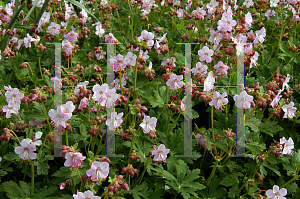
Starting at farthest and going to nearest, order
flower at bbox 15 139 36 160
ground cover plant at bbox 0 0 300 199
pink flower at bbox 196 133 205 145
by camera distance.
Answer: pink flower at bbox 196 133 205 145 < ground cover plant at bbox 0 0 300 199 < flower at bbox 15 139 36 160

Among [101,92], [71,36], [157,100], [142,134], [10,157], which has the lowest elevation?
[10,157]

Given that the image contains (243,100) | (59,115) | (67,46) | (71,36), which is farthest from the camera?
(71,36)

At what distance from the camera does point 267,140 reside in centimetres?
353

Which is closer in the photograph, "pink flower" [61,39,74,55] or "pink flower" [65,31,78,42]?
"pink flower" [61,39,74,55]

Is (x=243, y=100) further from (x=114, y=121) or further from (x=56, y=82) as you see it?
(x=56, y=82)

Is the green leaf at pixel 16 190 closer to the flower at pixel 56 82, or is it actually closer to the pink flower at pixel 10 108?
the pink flower at pixel 10 108

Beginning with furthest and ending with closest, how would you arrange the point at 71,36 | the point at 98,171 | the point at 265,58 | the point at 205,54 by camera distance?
the point at 265,58, the point at 71,36, the point at 205,54, the point at 98,171

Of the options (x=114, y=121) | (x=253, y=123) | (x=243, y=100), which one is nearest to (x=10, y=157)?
(x=114, y=121)

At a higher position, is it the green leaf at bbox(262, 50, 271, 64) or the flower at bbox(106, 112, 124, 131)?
the green leaf at bbox(262, 50, 271, 64)

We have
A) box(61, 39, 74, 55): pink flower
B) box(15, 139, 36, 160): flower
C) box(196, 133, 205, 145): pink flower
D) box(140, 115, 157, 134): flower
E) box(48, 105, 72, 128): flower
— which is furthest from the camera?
box(61, 39, 74, 55): pink flower

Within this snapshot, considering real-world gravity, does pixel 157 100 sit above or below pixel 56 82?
below

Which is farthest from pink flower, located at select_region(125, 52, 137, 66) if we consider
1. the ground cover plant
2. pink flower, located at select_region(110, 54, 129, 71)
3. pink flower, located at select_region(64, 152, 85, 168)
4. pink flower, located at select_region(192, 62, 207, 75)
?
pink flower, located at select_region(64, 152, 85, 168)

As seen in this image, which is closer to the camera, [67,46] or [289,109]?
[289,109]

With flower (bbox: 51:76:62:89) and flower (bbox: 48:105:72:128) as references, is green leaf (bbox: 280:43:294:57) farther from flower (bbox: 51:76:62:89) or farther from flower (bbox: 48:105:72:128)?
flower (bbox: 48:105:72:128)
